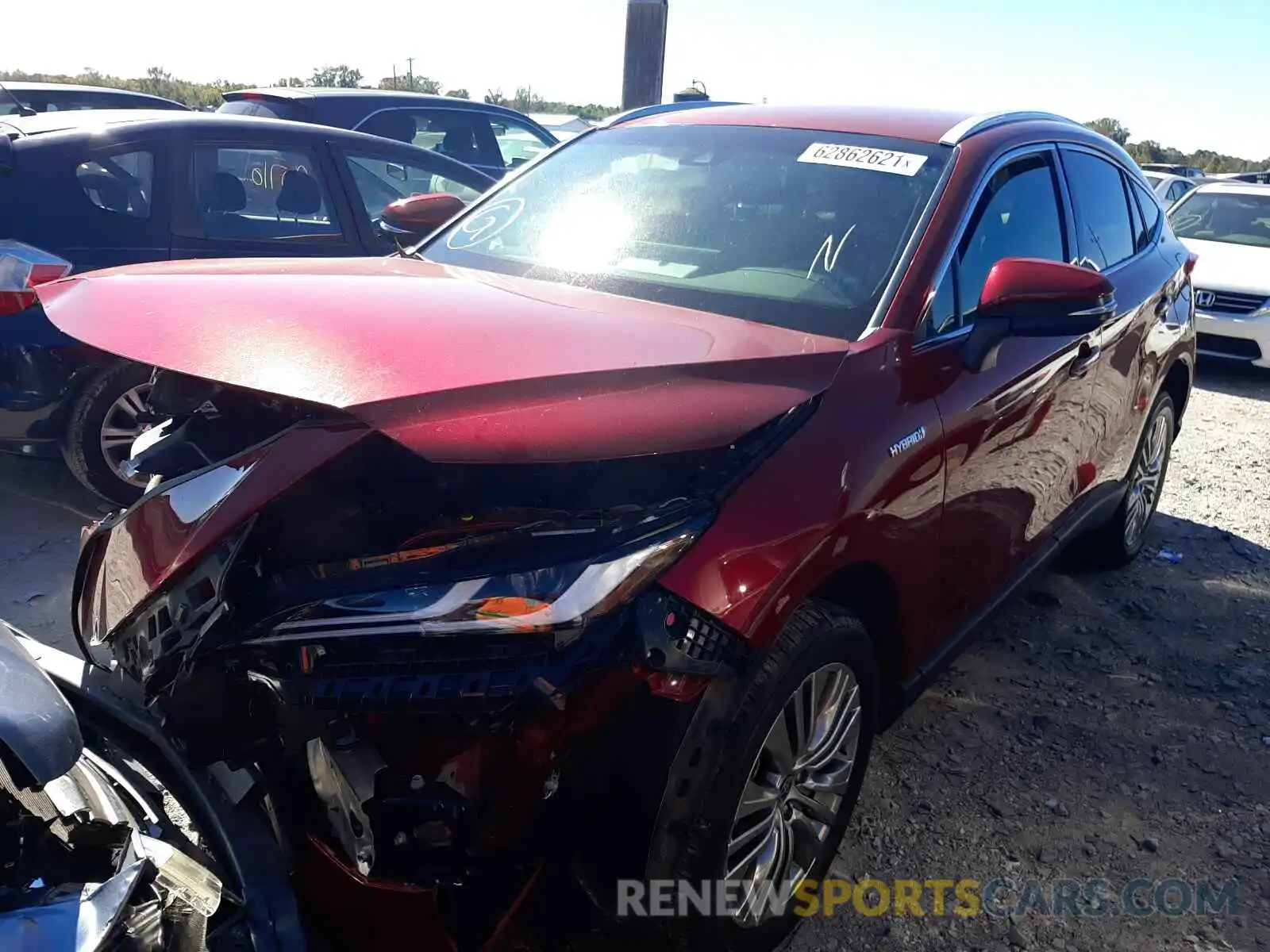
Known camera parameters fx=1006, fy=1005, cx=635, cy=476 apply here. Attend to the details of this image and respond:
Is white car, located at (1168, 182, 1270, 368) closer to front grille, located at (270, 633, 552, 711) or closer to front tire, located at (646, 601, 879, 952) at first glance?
front tire, located at (646, 601, 879, 952)

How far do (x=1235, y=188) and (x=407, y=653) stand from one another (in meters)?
12.4

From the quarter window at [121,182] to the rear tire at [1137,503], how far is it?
4609 mm

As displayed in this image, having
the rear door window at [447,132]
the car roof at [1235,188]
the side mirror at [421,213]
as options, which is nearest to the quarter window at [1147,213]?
the side mirror at [421,213]

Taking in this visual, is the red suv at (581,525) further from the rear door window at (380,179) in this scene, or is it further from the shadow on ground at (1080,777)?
the rear door window at (380,179)

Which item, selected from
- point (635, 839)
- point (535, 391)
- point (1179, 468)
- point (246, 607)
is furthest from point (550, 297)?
point (1179, 468)

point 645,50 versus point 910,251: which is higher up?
point 645,50

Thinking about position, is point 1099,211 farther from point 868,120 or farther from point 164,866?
point 164,866

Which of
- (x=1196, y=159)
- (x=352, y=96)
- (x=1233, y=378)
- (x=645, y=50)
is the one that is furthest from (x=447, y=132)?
(x=1196, y=159)

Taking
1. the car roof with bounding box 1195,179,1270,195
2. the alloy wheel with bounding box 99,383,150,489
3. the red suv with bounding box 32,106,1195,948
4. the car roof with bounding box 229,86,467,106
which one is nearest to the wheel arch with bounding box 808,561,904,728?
the red suv with bounding box 32,106,1195,948

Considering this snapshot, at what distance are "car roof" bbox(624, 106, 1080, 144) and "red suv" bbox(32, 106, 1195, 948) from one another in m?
0.18

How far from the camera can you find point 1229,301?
9305 millimetres

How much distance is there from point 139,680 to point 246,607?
324 mm

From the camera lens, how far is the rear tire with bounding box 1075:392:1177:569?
4.50 metres

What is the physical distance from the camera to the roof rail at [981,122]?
9.76ft
